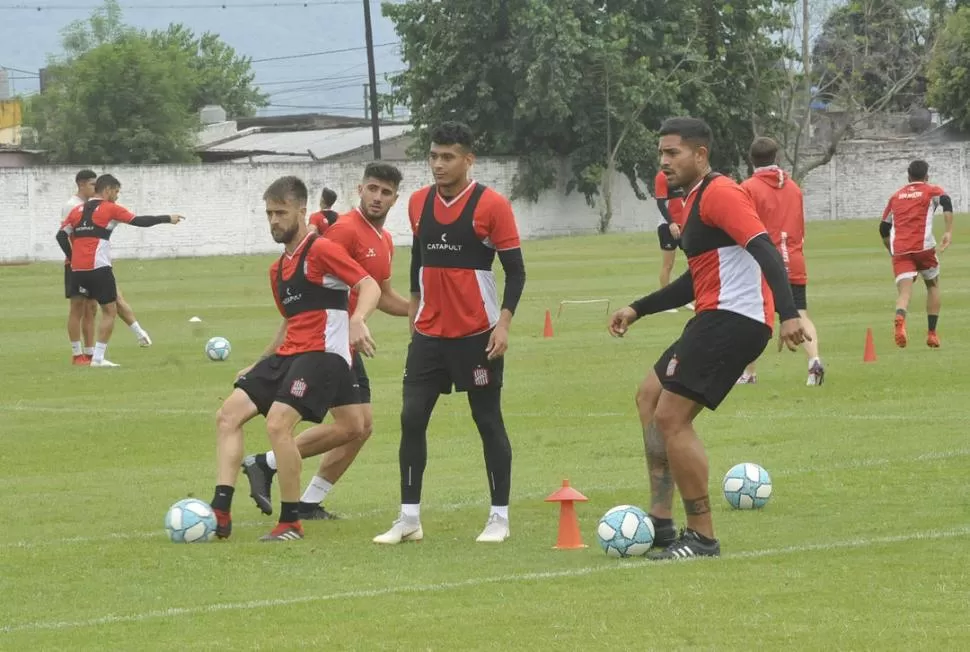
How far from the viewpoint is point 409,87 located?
65688 millimetres

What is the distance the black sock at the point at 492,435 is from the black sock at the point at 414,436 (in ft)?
0.82

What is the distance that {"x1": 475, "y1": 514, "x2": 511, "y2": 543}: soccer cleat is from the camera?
357 inches

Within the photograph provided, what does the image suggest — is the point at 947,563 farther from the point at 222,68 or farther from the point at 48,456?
the point at 222,68

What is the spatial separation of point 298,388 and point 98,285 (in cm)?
1205

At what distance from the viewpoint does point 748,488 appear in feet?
32.0

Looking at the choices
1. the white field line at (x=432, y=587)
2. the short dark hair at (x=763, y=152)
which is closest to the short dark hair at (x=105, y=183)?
the short dark hair at (x=763, y=152)

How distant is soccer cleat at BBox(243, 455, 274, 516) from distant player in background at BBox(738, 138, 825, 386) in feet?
22.3

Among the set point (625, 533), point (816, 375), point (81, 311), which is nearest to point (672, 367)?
point (625, 533)

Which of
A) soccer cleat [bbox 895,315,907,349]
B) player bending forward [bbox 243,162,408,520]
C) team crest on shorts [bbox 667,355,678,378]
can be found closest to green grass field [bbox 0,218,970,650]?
soccer cleat [bbox 895,315,907,349]

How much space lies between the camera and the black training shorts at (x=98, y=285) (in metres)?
20.9

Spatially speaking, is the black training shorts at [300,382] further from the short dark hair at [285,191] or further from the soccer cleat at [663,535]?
the soccer cleat at [663,535]

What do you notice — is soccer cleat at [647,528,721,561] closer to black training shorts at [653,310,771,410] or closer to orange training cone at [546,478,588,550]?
orange training cone at [546,478,588,550]

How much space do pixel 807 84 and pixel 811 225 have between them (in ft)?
51.4

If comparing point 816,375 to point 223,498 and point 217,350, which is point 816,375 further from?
point 223,498
